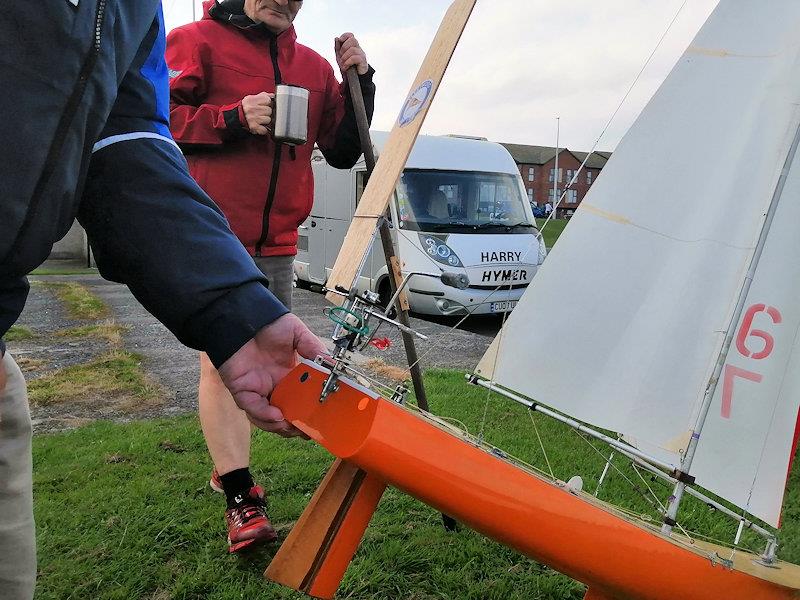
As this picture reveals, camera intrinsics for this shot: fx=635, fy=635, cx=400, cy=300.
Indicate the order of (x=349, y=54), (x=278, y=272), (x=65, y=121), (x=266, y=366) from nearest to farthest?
(x=65, y=121) → (x=266, y=366) → (x=349, y=54) → (x=278, y=272)

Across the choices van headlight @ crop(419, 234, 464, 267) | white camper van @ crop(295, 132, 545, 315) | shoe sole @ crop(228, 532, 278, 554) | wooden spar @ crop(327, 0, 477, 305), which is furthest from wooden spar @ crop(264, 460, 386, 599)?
van headlight @ crop(419, 234, 464, 267)

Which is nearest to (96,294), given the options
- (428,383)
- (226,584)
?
(428,383)

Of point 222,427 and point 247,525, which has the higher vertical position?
point 222,427

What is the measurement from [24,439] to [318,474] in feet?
5.23

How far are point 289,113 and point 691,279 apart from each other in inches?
58.9

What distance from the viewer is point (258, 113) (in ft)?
7.61

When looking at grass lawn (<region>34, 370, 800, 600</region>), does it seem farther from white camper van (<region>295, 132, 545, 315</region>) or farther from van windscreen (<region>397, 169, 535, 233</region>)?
van windscreen (<region>397, 169, 535, 233</region>)

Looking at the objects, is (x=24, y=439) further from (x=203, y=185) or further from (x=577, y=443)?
(x=577, y=443)

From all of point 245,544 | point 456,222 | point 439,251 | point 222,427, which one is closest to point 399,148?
point 222,427

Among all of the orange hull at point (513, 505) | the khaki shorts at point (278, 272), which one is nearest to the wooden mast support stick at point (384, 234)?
the khaki shorts at point (278, 272)

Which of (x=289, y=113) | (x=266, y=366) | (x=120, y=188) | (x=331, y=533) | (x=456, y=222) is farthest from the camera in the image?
(x=456, y=222)

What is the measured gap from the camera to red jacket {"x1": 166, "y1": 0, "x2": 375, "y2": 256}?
2422 mm

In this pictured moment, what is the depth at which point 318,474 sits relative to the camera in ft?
9.71

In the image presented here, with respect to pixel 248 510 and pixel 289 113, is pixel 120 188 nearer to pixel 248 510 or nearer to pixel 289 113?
pixel 289 113
